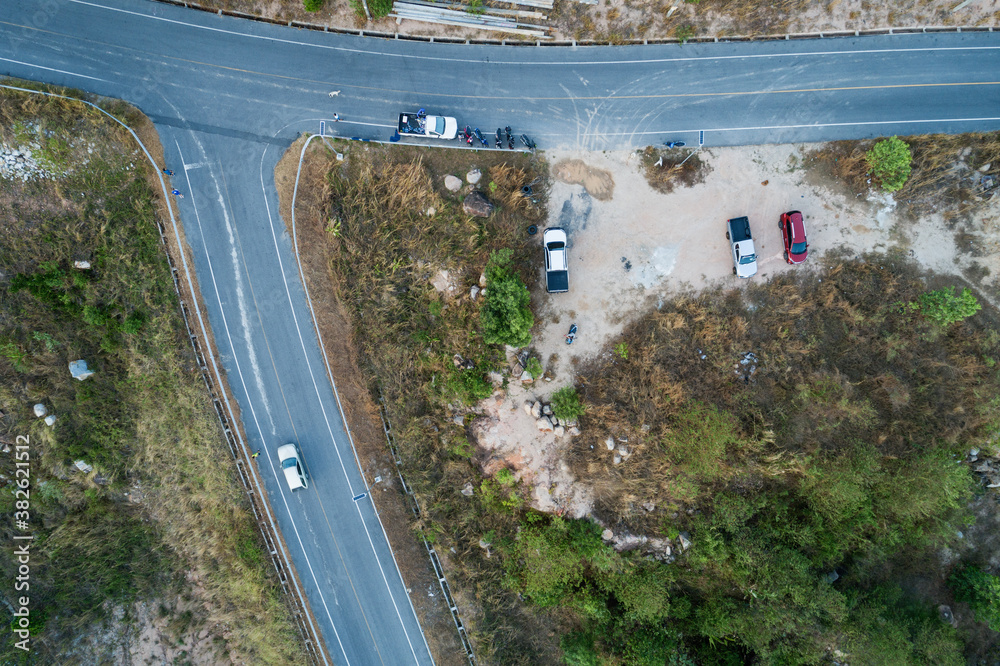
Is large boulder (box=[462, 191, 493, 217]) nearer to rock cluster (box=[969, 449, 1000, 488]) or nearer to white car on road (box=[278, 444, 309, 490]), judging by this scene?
white car on road (box=[278, 444, 309, 490])

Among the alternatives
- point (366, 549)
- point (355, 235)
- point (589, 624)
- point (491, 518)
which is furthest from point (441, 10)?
point (589, 624)

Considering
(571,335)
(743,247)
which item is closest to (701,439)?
(571,335)

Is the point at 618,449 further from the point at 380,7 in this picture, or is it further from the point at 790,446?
the point at 380,7

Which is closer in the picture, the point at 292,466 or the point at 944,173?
the point at 944,173

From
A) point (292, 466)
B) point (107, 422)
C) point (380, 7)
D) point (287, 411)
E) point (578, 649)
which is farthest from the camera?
point (107, 422)

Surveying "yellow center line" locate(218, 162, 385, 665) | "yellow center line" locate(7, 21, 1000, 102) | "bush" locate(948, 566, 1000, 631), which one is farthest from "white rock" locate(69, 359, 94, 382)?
"bush" locate(948, 566, 1000, 631)

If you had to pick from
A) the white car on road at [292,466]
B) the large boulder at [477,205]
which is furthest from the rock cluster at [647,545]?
the large boulder at [477,205]

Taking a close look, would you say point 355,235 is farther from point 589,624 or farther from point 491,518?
point 589,624

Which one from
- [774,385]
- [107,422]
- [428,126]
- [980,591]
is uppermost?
[428,126]
